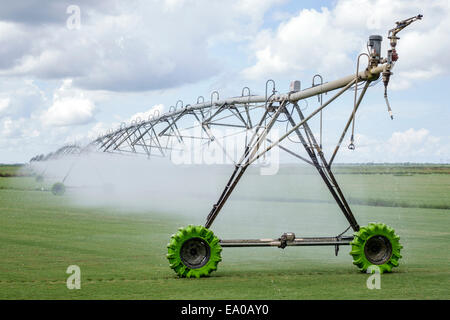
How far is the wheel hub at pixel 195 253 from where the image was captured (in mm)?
15641

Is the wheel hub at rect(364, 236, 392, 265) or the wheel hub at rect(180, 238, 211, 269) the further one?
the wheel hub at rect(364, 236, 392, 265)

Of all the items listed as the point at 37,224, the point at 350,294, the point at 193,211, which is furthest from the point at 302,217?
the point at 350,294

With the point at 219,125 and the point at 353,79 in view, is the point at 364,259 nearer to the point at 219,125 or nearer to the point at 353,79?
the point at 353,79

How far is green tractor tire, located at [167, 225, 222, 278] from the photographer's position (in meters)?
15.5

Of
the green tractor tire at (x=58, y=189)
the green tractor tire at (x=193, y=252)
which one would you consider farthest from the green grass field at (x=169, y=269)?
the green tractor tire at (x=58, y=189)

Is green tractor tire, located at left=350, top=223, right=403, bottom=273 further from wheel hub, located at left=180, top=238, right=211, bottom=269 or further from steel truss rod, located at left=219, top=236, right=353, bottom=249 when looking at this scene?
wheel hub, located at left=180, top=238, right=211, bottom=269

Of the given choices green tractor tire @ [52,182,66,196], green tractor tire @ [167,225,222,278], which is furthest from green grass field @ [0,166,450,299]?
green tractor tire @ [52,182,66,196]

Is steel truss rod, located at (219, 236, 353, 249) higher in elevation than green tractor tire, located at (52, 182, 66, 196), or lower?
lower

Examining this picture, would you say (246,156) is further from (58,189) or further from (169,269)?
(58,189)

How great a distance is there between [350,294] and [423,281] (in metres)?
2.79

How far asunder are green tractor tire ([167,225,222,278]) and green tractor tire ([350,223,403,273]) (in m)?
3.66

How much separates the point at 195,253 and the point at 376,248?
4864 millimetres

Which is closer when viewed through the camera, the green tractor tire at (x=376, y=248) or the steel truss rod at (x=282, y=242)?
the steel truss rod at (x=282, y=242)

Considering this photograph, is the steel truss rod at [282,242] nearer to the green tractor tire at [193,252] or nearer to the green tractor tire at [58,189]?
the green tractor tire at [193,252]
